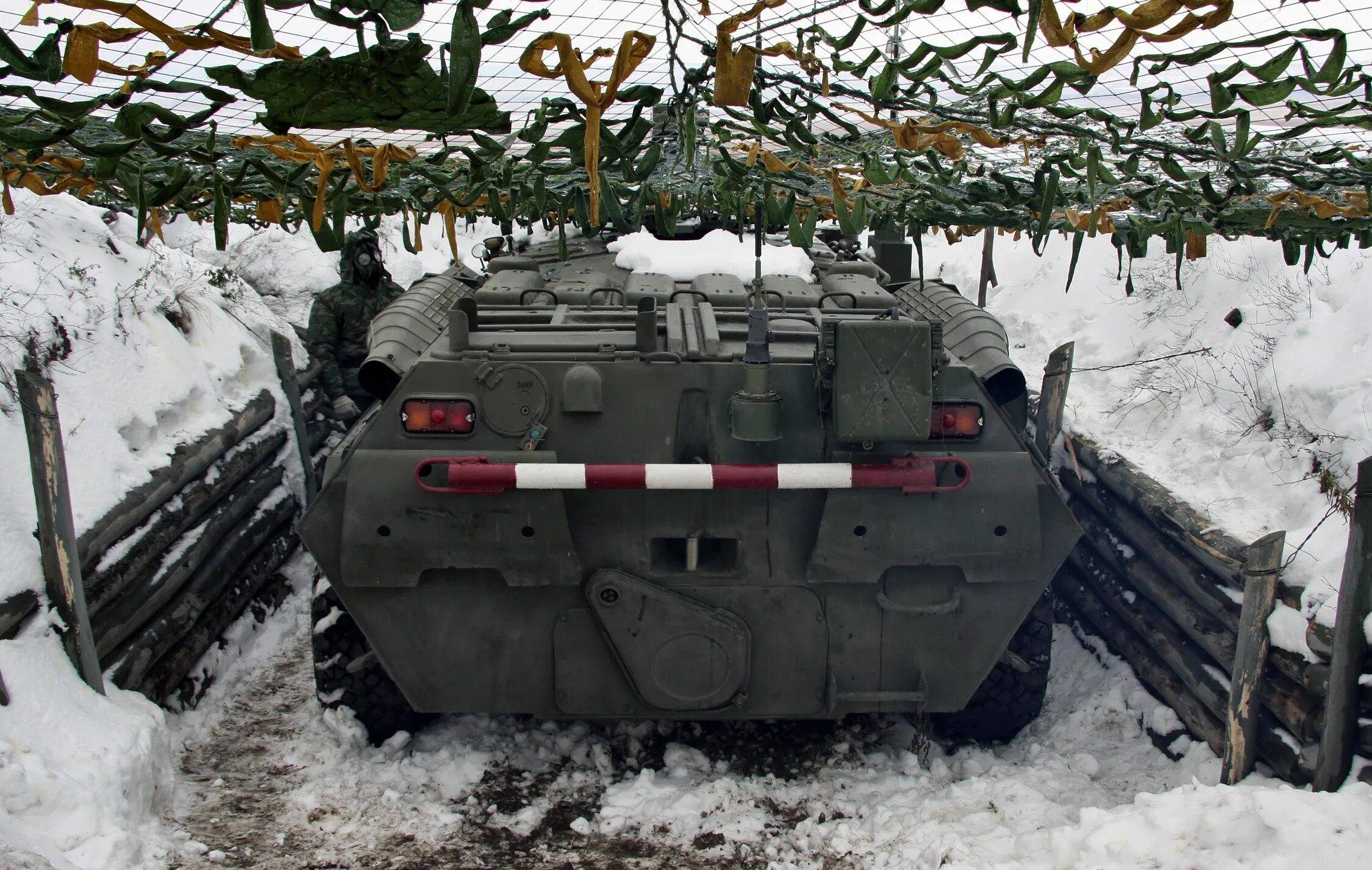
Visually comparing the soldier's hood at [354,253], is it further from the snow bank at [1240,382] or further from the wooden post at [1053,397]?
the snow bank at [1240,382]

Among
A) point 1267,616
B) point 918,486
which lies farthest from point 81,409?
point 1267,616

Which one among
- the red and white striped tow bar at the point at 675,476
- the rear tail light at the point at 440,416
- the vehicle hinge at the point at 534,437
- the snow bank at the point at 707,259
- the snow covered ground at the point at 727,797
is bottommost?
the snow covered ground at the point at 727,797

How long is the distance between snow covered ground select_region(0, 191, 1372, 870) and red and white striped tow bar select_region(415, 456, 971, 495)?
3.90ft

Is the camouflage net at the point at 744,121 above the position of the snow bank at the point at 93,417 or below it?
above

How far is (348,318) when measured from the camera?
7.80 meters

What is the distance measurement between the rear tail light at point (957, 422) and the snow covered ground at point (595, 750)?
126 cm

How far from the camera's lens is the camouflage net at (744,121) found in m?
1.93

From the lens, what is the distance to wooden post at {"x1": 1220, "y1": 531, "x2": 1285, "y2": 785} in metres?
3.62

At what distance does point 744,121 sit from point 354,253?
4.50m

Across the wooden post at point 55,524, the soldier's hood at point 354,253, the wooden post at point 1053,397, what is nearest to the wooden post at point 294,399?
the soldier's hood at point 354,253

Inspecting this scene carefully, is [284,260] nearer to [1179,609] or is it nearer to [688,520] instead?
[688,520]

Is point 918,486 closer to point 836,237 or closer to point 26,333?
point 836,237

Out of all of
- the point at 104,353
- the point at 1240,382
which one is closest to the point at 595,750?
the point at 104,353

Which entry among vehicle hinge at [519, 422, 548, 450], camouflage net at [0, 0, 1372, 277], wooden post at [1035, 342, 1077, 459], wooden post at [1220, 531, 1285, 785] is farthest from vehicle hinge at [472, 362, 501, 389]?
wooden post at [1035, 342, 1077, 459]
